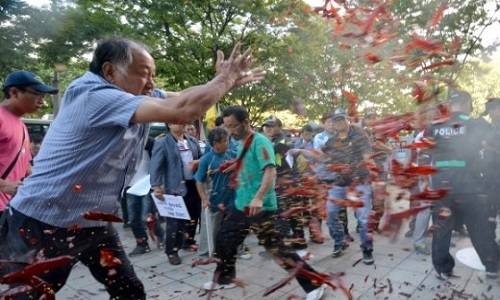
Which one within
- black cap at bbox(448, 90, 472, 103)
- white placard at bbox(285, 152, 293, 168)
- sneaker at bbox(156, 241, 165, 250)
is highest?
black cap at bbox(448, 90, 472, 103)

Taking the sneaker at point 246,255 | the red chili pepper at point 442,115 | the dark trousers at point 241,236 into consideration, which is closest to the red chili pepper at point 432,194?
the red chili pepper at point 442,115

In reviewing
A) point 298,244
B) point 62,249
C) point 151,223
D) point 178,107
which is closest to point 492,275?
point 298,244

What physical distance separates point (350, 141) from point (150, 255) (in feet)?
10.8

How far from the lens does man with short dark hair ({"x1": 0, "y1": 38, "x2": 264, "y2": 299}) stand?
199 centimetres

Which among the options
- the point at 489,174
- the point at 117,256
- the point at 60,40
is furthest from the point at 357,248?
the point at 60,40

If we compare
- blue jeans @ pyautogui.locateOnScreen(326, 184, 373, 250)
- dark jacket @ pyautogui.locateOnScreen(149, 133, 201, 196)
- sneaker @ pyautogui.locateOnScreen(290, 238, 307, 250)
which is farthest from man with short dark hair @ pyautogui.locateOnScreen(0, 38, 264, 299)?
sneaker @ pyautogui.locateOnScreen(290, 238, 307, 250)

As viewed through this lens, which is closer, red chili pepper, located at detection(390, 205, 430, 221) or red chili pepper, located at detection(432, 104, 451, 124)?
red chili pepper, located at detection(390, 205, 430, 221)

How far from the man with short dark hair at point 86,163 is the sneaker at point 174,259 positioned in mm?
2746

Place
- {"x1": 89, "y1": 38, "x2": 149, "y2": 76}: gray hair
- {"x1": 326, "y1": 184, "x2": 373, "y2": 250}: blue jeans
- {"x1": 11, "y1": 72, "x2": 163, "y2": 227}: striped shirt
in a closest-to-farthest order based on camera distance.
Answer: {"x1": 11, "y1": 72, "x2": 163, "y2": 227}: striped shirt, {"x1": 89, "y1": 38, "x2": 149, "y2": 76}: gray hair, {"x1": 326, "y1": 184, "x2": 373, "y2": 250}: blue jeans

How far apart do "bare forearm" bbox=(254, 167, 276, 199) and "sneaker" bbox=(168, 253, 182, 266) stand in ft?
6.60

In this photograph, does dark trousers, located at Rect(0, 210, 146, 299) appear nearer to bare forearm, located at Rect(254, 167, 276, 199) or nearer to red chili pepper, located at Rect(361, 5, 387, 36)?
bare forearm, located at Rect(254, 167, 276, 199)

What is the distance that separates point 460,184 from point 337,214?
165 centimetres

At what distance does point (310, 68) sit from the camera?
12188 millimetres

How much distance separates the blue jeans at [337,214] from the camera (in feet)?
15.7
